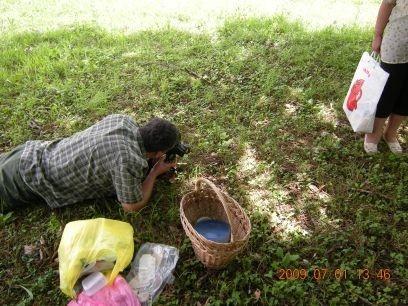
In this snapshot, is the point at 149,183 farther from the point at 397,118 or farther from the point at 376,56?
the point at 397,118

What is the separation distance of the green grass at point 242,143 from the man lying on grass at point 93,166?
0.18 m

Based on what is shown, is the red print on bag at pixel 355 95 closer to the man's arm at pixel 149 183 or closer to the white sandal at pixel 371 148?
the white sandal at pixel 371 148

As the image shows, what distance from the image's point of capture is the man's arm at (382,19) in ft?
10.1

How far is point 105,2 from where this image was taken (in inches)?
277

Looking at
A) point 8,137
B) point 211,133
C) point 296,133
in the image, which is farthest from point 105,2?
point 296,133

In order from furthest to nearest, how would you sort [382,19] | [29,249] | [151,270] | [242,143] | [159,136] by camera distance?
[242,143], [382,19], [29,249], [159,136], [151,270]

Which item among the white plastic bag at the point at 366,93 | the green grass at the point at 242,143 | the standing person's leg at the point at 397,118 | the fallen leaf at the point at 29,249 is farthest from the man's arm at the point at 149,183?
the standing person's leg at the point at 397,118

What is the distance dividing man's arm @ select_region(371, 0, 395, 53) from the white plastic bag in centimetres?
12

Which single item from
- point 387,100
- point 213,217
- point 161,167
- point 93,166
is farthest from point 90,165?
point 387,100

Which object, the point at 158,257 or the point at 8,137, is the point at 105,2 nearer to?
the point at 8,137

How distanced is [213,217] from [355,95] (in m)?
1.76

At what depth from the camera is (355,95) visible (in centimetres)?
351

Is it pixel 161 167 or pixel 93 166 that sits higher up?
pixel 93 166

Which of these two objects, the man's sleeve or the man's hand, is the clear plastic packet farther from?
the man's hand
